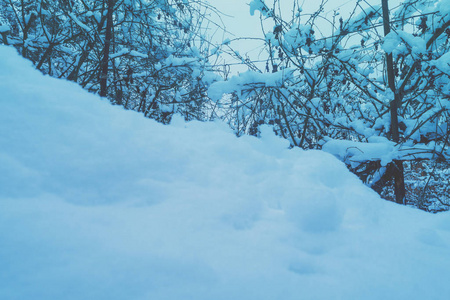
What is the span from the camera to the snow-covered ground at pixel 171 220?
25.4 inches

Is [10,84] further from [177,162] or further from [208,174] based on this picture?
[208,174]

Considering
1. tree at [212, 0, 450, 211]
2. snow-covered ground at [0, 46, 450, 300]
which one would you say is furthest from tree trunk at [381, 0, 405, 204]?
snow-covered ground at [0, 46, 450, 300]

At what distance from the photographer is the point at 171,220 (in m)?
0.82

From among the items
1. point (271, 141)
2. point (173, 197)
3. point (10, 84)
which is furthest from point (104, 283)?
point (271, 141)

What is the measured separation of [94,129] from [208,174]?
45cm

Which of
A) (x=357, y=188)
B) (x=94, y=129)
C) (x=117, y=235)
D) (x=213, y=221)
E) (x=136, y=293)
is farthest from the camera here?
(x=357, y=188)

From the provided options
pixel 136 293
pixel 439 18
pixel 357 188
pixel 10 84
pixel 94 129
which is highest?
pixel 439 18

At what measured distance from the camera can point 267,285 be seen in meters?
0.70

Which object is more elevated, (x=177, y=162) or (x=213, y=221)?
(x=177, y=162)

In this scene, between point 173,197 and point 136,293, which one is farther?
point 173,197

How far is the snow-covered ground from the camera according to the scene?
2.11 ft

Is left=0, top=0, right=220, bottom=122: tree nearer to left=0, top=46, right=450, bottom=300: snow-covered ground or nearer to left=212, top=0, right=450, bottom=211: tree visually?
left=212, top=0, right=450, bottom=211: tree

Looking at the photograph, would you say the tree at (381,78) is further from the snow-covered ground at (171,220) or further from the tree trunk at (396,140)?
the snow-covered ground at (171,220)

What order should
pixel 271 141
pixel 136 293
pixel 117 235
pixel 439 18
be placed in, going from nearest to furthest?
pixel 136 293 → pixel 117 235 → pixel 271 141 → pixel 439 18
